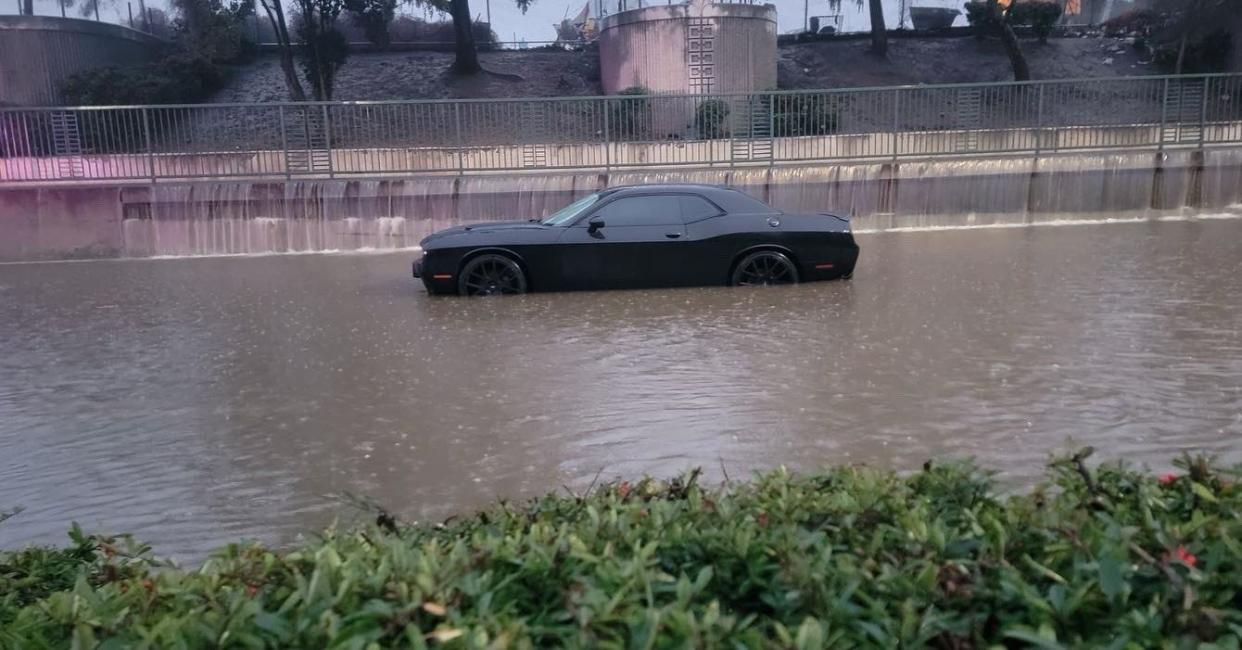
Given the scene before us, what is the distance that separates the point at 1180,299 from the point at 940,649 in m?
9.28

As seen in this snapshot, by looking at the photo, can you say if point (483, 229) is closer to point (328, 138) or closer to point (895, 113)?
point (328, 138)

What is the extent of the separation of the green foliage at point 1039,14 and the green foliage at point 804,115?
85.0ft

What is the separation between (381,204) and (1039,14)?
32469 millimetres

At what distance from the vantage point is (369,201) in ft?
58.7

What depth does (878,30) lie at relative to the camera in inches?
1625

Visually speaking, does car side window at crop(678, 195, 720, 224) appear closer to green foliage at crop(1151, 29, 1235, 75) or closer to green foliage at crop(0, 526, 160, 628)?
green foliage at crop(0, 526, 160, 628)

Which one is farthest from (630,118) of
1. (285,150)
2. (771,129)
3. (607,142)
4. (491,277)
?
(491,277)

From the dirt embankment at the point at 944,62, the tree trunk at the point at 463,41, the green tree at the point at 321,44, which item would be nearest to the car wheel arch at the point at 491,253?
the green tree at the point at 321,44

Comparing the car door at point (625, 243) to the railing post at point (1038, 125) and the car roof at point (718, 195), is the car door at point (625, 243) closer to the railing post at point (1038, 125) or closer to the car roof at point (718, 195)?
the car roof at point (718, 195)

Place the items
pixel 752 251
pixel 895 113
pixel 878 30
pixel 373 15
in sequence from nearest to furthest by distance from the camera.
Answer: pixel 752 251
pixel 895 113
pixel 373 15
pixel 878 30

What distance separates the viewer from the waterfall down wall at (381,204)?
17688mm

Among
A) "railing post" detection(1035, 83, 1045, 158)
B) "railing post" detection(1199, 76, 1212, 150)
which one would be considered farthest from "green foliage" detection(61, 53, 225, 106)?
"railing post" detection(1199, 76, 1212, 150)

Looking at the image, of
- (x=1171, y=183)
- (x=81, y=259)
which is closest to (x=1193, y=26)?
(x=1171, y=183)

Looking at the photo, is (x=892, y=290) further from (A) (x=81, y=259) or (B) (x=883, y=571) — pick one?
(A) (x=81, y=259)
